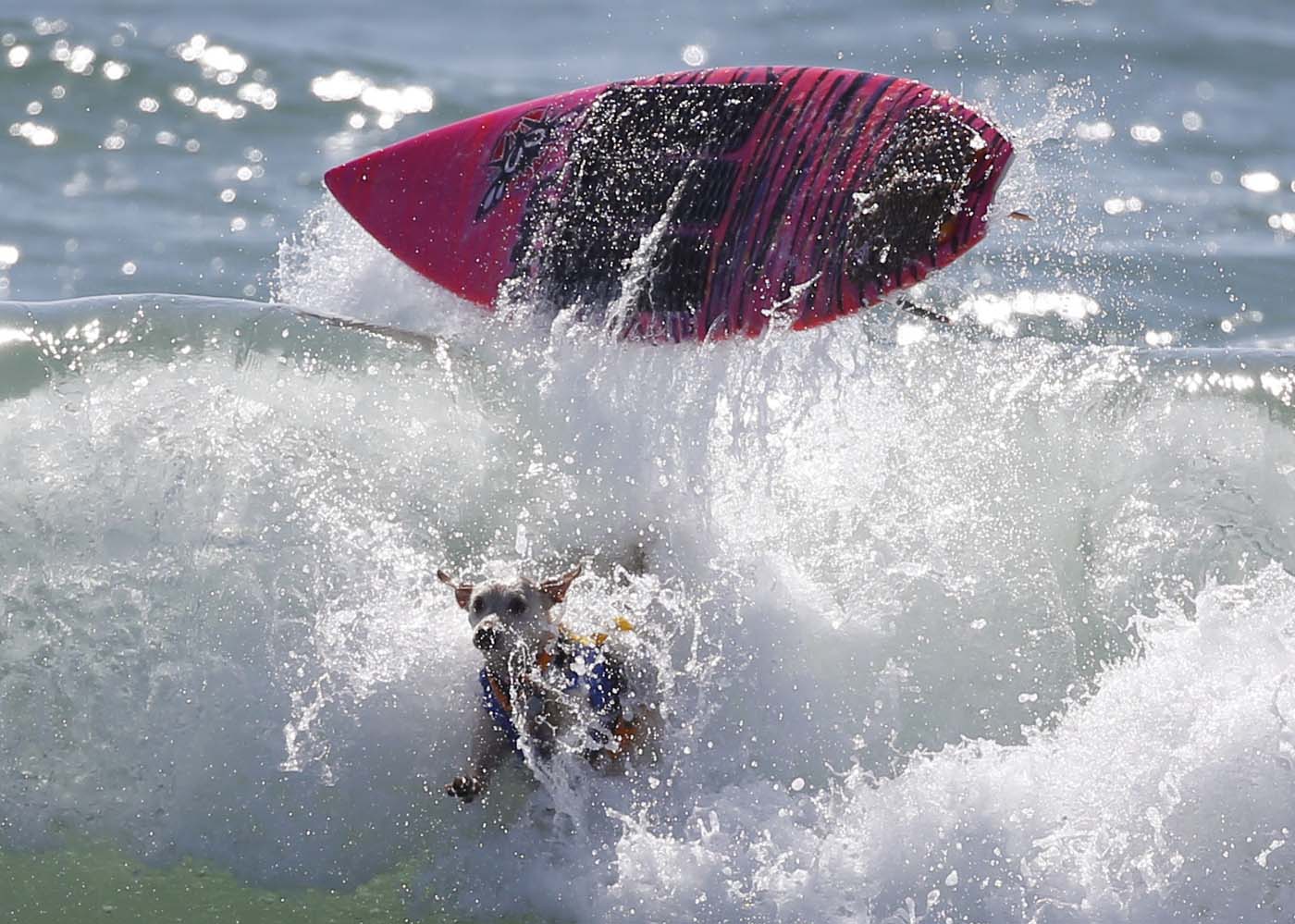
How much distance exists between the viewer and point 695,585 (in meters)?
4.30

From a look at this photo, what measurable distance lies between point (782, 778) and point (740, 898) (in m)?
0.42

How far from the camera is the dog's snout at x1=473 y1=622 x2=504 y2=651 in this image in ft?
11.6

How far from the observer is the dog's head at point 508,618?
3562mm

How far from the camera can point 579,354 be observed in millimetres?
5074

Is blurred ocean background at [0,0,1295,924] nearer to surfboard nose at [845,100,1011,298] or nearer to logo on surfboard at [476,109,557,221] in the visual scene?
surfboard nose at [845,100,1011,298]

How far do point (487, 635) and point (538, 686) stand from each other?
234mm

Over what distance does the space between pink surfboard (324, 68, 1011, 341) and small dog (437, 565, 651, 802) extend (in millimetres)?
1500

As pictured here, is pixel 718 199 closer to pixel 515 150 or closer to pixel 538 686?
pixel 515 150

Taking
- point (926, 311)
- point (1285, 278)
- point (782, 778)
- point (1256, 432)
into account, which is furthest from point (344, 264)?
point (1285, 278)

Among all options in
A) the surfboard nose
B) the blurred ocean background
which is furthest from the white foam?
the surfboard nose

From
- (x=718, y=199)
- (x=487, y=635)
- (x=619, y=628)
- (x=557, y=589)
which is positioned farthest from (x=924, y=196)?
(x=487, y=635)

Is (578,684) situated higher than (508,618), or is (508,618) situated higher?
(508,618)

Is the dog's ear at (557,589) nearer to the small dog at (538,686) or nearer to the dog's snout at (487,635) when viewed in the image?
the small dog at (538,686)

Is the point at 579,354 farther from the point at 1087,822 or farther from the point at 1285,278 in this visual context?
the point at 1285,278
